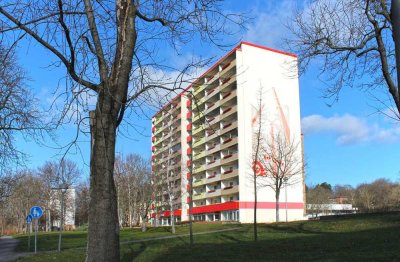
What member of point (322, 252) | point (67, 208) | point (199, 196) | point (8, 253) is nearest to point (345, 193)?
point (199, 196)

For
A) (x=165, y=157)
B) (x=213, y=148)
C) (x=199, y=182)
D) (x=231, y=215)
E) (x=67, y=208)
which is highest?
(x=213, y=148)

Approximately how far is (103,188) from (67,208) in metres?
92.8

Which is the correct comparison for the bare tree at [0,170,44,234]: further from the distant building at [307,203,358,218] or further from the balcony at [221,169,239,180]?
the distant building at [307,203,358,218]

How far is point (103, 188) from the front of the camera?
651 cm

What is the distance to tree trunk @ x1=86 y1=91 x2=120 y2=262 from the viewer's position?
6402mm

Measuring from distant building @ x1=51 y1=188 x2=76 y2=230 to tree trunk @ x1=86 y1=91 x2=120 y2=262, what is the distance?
7095cm

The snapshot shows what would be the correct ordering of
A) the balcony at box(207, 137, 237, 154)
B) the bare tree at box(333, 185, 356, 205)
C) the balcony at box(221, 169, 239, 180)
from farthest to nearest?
the bare tree at box(333, 185, 356, 205), the balcony at box(207, 137, 237, 154), the balcony at box(221, 169, 239, 180)

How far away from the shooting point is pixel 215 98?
8288 cm

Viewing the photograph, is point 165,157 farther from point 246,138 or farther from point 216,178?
point 216,178

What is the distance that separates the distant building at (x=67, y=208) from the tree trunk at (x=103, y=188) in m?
71.0

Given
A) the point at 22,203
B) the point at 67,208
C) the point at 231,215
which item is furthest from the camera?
the point at 22,203

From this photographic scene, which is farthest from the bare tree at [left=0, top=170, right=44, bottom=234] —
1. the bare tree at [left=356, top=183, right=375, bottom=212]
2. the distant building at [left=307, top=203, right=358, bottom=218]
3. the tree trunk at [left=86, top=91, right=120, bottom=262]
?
the bare tree at [left=356, top=183, right=375, bottom=212]

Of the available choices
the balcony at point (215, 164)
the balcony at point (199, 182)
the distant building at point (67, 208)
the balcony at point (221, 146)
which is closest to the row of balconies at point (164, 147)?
the balcony at point (221, 146)

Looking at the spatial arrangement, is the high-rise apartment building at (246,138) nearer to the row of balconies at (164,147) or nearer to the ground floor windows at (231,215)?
the ground floor windows at (231,215)
